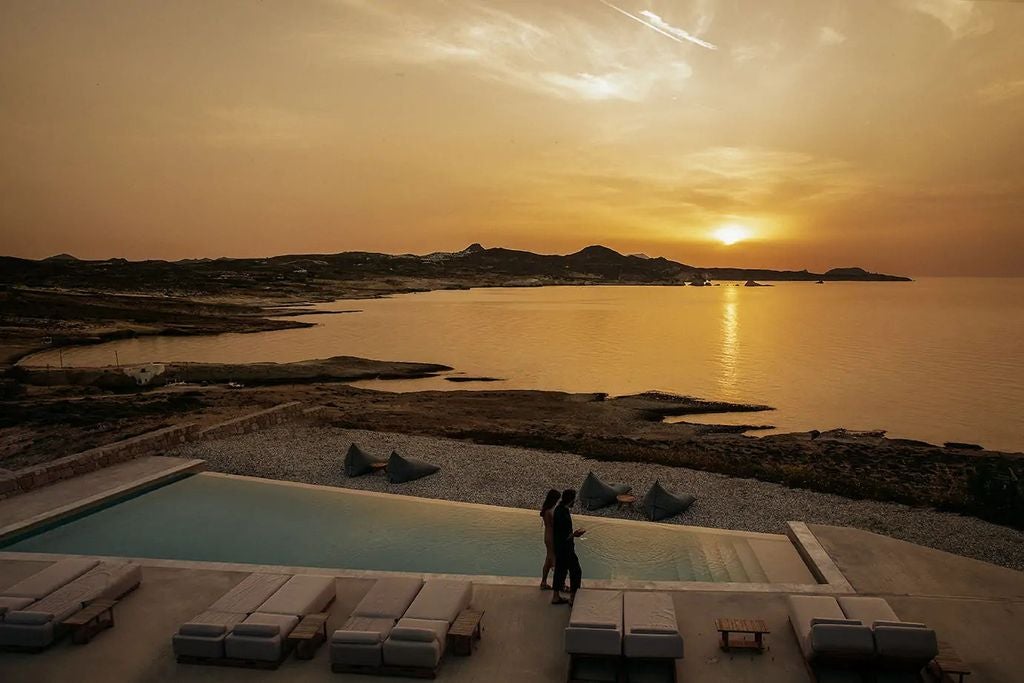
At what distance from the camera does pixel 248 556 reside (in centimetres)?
1148

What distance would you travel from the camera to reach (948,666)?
6734 mm

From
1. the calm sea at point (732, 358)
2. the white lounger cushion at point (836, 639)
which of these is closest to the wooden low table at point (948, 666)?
the white lounger cushion at point (836, 639)

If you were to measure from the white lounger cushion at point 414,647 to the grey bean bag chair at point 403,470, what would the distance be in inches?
347

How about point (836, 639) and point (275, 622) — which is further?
point (275, 622)

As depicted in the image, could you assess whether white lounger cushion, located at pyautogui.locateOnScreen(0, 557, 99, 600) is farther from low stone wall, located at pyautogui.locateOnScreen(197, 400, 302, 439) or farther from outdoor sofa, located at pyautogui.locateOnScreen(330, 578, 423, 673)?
low stone wall, located at pyautogui.locateOnScreen(197, 400, 302, 439)

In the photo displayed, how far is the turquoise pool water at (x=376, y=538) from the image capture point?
11.2 m

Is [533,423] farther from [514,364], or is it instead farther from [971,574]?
[514,364]

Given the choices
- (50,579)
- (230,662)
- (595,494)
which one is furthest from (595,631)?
(50,579)

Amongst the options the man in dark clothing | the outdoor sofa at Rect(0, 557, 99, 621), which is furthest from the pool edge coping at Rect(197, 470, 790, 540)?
the outdoor sofa at Rect(0, 557, 99, 621)

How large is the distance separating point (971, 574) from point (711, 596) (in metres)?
4.43

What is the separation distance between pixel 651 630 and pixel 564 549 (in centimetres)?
174

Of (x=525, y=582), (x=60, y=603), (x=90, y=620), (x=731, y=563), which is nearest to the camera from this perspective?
(x=90, y=620)

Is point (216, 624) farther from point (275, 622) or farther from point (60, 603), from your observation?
point (60, 603)

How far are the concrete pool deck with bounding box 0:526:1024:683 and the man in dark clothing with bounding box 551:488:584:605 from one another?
29 centimetres
